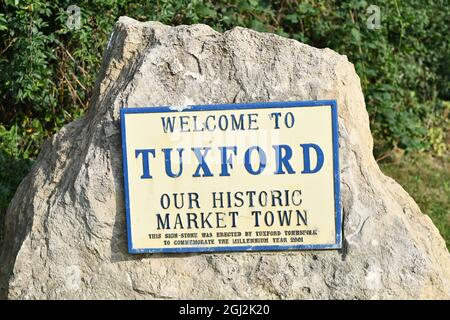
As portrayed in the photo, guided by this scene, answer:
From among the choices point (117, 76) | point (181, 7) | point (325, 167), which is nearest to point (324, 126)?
point (325, 167)

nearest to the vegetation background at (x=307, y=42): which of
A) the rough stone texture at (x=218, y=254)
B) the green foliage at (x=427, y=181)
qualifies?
the green foliage at (x=427, y=181)

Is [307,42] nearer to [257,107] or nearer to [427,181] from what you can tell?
[427,181]

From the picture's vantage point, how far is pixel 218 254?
3.73 metres

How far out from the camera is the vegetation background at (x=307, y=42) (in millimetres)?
5641

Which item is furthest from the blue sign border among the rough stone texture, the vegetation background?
the vegetation background

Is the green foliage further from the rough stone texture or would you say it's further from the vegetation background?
the rough stone texture

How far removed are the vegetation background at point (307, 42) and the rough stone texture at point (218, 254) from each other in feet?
5.73

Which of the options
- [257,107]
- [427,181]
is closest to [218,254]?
[257,107]

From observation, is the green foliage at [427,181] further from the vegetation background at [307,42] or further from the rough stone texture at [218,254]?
the rough stone texture at [218,254]

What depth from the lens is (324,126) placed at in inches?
144

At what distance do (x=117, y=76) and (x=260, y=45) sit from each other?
703mm

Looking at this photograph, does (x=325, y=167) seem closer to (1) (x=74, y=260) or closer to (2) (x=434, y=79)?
(1) (x=74, y=260)

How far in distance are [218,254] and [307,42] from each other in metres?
3.26

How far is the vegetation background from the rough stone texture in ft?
5.73
